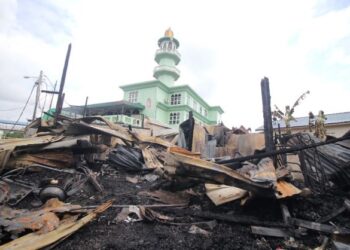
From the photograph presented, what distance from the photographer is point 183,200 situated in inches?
177

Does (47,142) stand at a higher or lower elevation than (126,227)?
higher

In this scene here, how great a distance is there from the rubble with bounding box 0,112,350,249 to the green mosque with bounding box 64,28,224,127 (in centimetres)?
1641

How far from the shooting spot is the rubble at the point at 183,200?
9.72 feet

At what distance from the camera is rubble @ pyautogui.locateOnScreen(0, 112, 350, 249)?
2963mm

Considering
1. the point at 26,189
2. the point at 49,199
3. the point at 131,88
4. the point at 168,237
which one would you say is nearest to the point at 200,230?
the point at 168,237

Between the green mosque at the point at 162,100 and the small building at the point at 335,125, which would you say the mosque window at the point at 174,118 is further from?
the small building at the point at 335,125

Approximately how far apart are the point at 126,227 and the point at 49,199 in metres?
1.85

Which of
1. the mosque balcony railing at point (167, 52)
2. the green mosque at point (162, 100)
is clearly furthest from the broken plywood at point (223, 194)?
the mosque balcony railing at point (167, 52)

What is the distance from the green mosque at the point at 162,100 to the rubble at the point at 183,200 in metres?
16.4

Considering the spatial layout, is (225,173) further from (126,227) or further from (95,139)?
(95,139)

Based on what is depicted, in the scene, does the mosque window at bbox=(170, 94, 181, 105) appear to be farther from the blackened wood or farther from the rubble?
the blackened wood

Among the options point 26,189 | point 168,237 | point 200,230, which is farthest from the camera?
point 26,189

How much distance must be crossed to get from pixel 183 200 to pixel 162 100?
25.0 m

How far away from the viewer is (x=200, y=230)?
3289 mm
